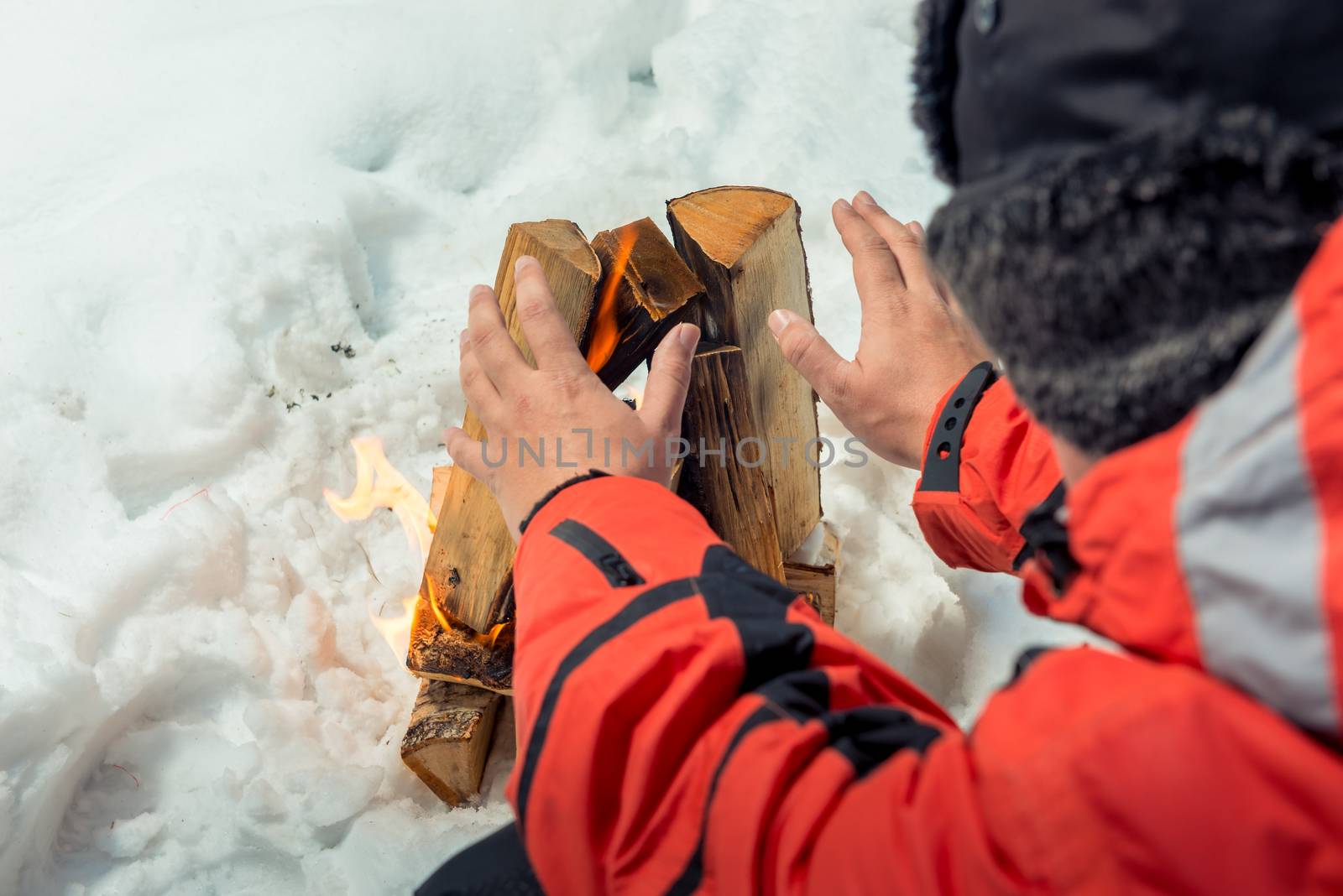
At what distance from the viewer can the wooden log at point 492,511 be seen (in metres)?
1.27

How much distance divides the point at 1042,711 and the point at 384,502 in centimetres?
147

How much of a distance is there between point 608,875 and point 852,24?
2.78m

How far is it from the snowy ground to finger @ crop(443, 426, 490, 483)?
1.74 feet

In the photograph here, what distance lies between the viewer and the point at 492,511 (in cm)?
136

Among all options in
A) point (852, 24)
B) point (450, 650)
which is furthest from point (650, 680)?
point (852, 24)

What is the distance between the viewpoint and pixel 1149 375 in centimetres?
55

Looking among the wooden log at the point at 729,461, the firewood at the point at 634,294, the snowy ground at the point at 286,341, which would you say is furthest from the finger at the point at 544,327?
the snowy ground at the point at 286,341

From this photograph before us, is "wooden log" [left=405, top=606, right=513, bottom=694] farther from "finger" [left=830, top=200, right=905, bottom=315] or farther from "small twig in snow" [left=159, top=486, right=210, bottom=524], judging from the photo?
"finger" [left=830, top=200, right=905, bottom=315]

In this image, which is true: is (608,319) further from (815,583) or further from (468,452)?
(815,583)

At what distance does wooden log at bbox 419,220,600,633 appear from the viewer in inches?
49.9

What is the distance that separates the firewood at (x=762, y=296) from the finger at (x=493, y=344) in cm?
29

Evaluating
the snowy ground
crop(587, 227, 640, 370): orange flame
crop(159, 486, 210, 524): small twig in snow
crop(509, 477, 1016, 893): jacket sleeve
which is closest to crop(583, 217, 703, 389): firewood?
crop(587, 227, 640, 370): orange flame

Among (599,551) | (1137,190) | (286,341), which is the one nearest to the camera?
(1137,190)

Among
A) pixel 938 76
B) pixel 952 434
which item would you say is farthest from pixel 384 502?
pixel 938 76
